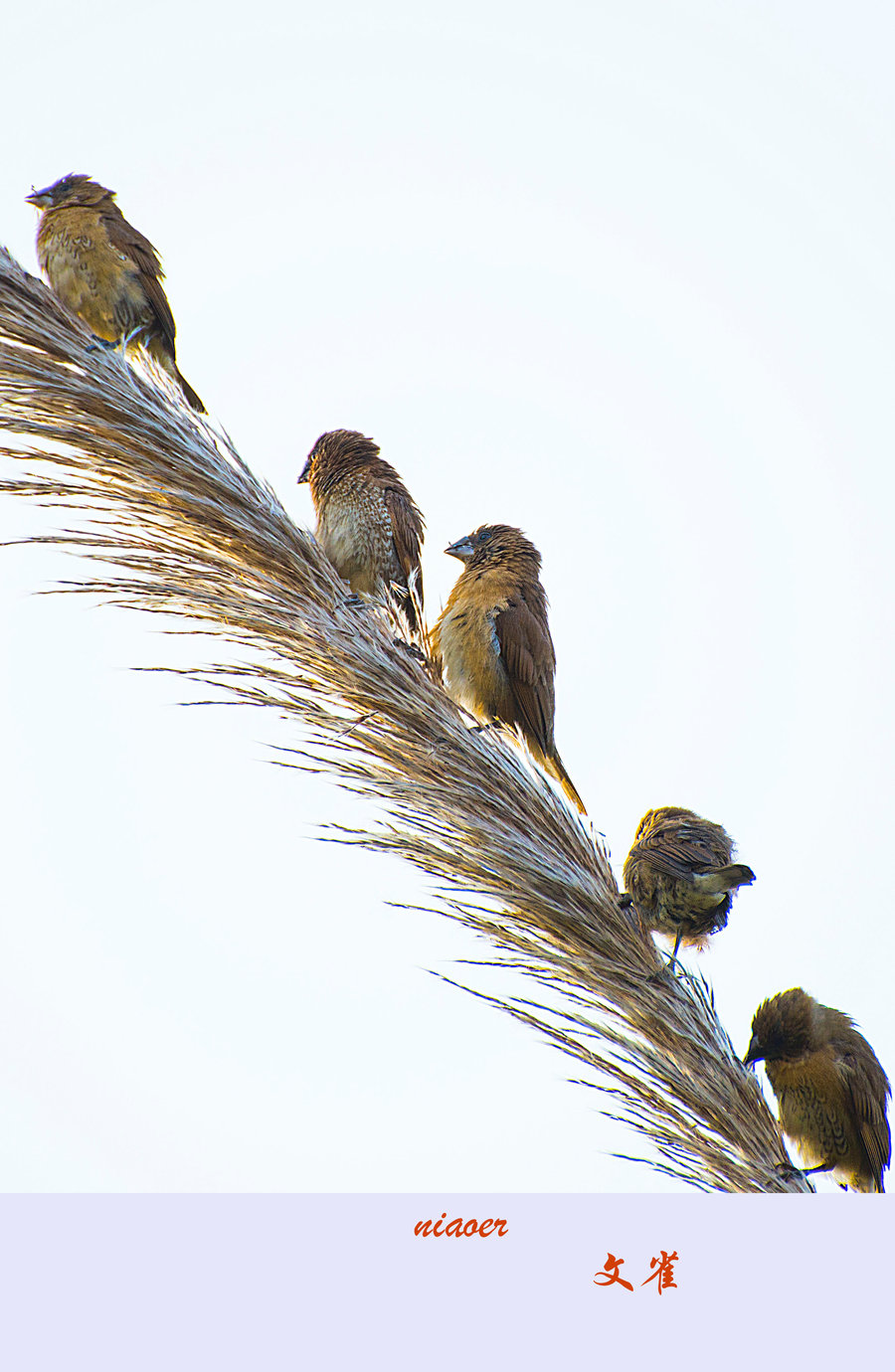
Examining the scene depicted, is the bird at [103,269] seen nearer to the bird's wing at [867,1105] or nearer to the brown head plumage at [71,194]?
the brown head plumage at [71,194]

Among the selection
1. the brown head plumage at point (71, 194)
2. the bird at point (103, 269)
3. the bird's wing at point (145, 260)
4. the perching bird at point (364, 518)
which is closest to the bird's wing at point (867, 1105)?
the perching bird at point (364, 518)

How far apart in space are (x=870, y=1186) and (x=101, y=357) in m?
2.42

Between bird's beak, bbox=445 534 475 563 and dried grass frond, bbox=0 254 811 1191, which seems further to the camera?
bird's beak, bbox=445 534 475 563

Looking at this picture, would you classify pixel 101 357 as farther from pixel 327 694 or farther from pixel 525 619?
pixel 525 619

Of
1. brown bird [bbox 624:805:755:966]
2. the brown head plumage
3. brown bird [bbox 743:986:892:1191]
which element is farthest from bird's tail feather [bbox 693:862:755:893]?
the brown head plumage

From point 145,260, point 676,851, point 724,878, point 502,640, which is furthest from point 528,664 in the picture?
point 145,260

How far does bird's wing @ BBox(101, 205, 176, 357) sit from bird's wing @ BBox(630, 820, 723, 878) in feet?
6.39

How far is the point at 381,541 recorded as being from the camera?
256 centimetres

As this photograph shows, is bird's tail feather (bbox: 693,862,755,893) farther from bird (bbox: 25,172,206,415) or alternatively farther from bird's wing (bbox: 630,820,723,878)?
bird (bbox: 25,172,206,415)

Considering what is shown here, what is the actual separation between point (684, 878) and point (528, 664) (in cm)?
68

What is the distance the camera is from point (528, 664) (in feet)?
8.61

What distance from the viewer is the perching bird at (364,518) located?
2.53 meters

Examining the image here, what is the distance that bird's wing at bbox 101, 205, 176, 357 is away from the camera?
267cm

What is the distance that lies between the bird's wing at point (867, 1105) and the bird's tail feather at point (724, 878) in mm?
453
